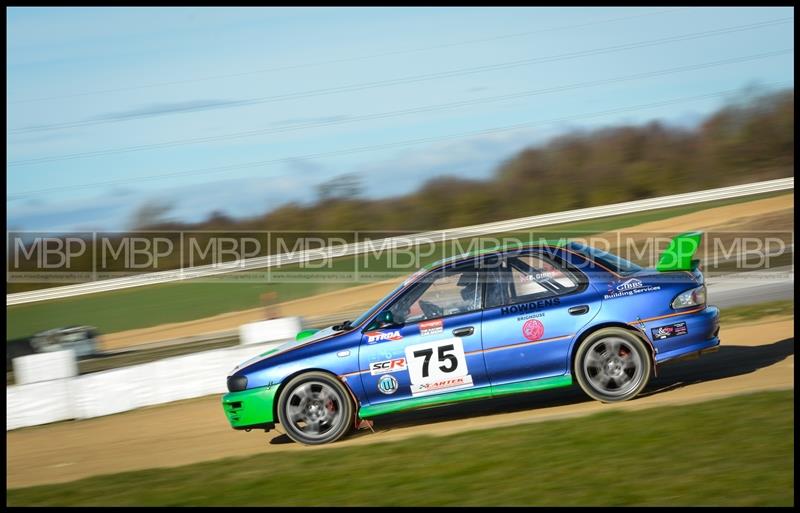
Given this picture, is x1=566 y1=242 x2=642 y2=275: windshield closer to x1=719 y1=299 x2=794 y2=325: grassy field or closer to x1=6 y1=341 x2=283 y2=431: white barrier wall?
x1=6 y1=341 x2=283 y2=431: white barrier wall

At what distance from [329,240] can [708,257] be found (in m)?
13.3

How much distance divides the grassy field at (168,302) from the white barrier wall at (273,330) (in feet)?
37.9

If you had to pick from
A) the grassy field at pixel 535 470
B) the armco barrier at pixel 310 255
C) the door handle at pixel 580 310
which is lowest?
the grassy field at pixel 535 470

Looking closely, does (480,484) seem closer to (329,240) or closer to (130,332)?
(130,332)

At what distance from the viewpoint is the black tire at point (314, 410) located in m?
7.78

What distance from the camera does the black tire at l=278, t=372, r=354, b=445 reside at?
7.78 metres

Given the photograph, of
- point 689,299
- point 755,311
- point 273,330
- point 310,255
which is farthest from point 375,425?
point 310,255

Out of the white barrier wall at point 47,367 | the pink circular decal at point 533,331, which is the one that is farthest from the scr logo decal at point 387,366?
the white barrier wall at point 47,367

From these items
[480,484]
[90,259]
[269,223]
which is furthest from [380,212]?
[480,484]

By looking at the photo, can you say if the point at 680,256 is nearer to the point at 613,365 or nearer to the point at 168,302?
the point at 613,365

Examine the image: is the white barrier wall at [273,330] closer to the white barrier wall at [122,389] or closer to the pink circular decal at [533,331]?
the white barrier wall at [122,389]

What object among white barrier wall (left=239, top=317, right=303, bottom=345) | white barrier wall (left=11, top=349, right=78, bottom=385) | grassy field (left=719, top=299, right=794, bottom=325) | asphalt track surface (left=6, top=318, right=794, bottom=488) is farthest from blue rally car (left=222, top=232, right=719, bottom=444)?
grassy field (left=719, top=299, right=794, bottom=325)

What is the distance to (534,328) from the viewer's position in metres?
7.61

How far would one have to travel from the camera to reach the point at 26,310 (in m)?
24.6
